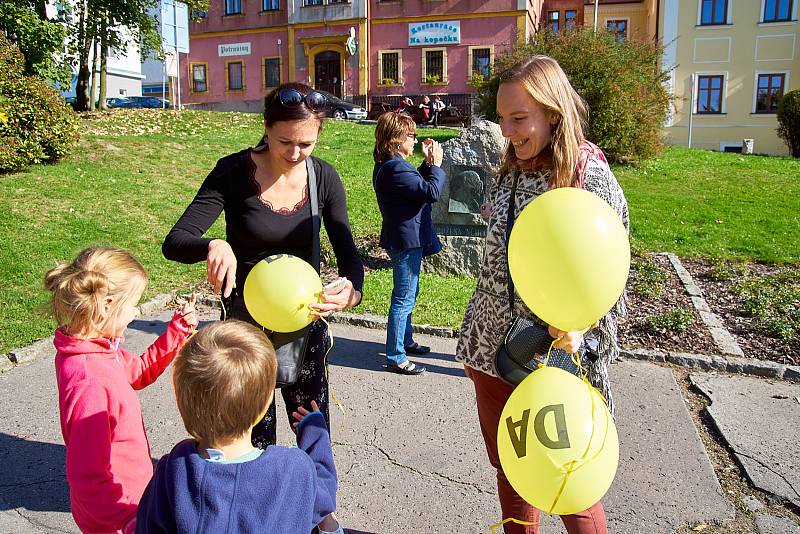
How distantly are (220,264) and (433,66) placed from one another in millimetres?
32322

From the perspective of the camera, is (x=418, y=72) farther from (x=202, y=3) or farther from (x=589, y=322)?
(x=589, y=322)

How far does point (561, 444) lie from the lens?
179cm

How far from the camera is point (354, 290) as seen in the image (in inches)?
103

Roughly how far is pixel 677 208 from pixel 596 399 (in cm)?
986

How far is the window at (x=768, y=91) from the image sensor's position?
2902cm

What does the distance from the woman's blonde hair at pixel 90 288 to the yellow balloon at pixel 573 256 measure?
1.42m

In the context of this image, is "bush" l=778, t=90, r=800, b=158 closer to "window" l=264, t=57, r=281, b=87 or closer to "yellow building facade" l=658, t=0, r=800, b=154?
"yellow building facade" l=658, t=0, r=800, b=154

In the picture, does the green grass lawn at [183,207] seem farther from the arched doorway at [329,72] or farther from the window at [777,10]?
the arched doorway at [329,72]

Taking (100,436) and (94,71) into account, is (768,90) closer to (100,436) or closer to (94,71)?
(94,71)

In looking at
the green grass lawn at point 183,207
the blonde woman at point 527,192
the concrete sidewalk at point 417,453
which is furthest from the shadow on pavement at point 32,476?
the blonde woman at point 527,192

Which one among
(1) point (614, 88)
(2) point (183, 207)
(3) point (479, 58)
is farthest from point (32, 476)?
(3) point (479, 58)

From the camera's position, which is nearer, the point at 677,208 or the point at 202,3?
the point at 677,208

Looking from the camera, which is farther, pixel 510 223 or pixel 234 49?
pixel 234 49

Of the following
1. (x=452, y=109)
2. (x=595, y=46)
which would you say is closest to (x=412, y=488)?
(x=595, y=46)
